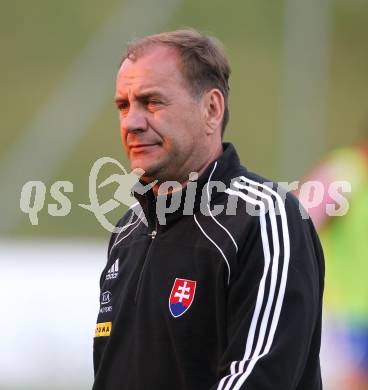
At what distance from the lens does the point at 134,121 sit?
9.75ft

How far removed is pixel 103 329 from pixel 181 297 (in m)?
0.42

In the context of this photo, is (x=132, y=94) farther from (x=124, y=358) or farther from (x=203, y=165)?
(x=124, y=358)

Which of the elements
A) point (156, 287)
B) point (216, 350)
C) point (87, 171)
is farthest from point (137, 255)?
point (87, 171)

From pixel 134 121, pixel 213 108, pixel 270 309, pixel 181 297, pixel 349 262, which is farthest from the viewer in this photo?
pixel 349 262

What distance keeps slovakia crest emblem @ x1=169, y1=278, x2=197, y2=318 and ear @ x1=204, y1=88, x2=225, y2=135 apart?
49cm

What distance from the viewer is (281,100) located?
11.2 meters

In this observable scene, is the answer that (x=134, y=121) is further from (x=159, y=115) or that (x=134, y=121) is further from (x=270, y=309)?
(x=270, y=309)

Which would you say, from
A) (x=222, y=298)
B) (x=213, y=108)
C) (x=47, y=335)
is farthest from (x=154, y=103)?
(x=47, y=335)

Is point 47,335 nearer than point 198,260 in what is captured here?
No

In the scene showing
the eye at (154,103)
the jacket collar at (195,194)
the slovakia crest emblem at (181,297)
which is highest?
the eye at (154,103)

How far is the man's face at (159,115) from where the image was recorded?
117 inches

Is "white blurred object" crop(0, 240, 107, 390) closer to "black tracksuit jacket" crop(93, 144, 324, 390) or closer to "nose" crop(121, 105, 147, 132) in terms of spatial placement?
"black tracksuit jacket" crop(93, 144, 324, 390)

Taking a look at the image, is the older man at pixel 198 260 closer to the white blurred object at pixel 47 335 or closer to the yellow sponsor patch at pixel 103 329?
the yellow sponsor patch at pixel 103 329

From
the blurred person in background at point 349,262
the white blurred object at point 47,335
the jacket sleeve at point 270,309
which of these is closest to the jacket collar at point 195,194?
the jacket sleeve at point 270,309
